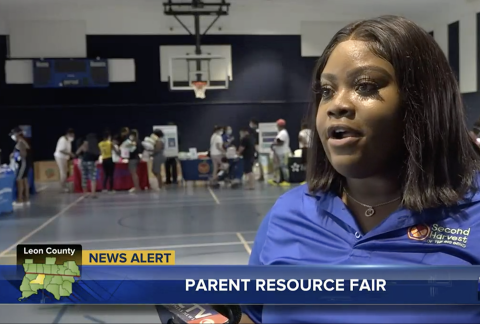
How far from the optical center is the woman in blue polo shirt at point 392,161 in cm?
72

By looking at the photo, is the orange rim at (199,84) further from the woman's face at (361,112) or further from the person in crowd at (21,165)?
the woman's face at (361,112)

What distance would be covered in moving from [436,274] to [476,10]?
7.40m

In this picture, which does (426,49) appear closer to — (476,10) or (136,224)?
(136,224)

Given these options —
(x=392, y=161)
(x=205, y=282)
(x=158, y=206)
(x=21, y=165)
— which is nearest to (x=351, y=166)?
(x=392, y=161)

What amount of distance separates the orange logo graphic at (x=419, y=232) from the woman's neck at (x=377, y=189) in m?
A: 0.06

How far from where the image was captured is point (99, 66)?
36.4ft

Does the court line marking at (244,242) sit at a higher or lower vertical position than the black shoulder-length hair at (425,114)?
lower

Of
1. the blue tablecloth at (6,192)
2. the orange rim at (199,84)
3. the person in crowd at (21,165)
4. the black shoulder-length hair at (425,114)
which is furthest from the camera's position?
the orange rim at (199,84)

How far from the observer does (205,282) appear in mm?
1163

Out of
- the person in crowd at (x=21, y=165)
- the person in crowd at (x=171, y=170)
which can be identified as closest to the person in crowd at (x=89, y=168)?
the person in crowd at (x=21, y=165)

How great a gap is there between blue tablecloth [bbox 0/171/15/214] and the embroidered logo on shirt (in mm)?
5804

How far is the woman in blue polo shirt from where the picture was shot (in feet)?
2.36

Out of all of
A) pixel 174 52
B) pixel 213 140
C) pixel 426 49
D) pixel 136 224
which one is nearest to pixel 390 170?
pixel 426 49

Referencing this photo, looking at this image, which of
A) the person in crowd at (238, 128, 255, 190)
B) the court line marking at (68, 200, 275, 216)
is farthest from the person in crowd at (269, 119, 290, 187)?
the court line marking at (68, 200, 275, 216)
